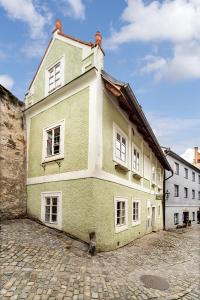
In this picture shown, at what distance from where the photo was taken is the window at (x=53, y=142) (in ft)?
32.7

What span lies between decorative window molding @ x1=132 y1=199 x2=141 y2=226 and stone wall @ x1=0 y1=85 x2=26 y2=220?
5.76 m

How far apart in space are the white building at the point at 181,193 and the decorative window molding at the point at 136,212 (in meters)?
10.6

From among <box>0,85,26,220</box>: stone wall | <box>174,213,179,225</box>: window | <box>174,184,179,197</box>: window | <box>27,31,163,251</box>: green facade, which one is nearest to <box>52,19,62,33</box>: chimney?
<box>27,31,163,251</box>: green facade

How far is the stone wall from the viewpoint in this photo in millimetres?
10305

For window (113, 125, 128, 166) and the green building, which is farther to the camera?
window (113, 125, 128, 166)

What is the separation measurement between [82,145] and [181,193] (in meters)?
21.6

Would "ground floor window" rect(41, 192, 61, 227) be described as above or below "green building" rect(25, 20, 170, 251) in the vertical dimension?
below

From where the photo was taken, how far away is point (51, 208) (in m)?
9.92

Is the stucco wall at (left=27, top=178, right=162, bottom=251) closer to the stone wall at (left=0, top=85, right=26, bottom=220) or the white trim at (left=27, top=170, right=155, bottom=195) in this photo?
the white trim at (left=27, top=170, right=155, bottom=195)

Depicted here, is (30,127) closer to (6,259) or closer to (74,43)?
(74,43)

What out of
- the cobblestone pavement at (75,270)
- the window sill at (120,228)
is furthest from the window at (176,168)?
the cobblestone pavement at (75,270)

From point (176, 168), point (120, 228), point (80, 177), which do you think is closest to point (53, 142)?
point (80, 177)

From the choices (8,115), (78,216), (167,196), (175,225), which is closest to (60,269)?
(78,216)

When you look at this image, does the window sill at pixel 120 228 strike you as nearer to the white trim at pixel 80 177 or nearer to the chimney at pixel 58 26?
the white trim at pixel 80 177
